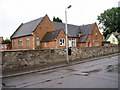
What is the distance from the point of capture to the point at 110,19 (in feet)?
223

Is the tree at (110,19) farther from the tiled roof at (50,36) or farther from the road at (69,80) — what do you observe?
the road at (69,80)

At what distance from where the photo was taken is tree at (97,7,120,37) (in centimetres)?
6669

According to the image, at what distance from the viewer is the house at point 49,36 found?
31.7 meters

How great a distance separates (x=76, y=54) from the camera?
18906 mm

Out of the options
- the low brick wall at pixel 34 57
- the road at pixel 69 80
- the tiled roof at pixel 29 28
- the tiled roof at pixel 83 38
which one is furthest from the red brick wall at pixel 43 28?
the road at pixel 69 80

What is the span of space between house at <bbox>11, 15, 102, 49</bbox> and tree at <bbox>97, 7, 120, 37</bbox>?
29154 millimetres

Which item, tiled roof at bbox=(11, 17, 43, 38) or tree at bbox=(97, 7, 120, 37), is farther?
tree at bbox=(97, 7, 120, 37)

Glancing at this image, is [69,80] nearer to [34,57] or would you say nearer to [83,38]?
[34,57]

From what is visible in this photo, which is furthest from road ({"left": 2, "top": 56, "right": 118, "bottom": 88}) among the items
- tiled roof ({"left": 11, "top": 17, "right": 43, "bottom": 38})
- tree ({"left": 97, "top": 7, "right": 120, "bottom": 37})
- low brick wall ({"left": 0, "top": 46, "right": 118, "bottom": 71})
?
tree ({"left": 97, "top": 7, "right": 120, "bottom": 37})

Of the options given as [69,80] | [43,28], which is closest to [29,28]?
[43,28]

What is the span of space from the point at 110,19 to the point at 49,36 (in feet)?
157

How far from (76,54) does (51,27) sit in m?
19.9

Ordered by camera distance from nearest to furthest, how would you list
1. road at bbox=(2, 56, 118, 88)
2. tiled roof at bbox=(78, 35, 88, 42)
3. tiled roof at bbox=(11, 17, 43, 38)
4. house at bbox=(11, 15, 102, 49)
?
road at bbox=(2, 56, 118, 88), house at bbox=(11, 15, 102, 49), tiled roof at bbox=(11, 17, 43, 38), tiled roof at bbox=(78, 35, 88, 42)

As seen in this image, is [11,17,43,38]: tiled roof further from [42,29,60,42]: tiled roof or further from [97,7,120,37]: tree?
[97,7,120,37]: tree
